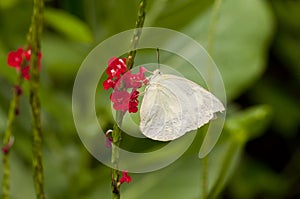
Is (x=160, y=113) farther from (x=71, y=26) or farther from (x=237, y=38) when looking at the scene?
(x=237, y=38)

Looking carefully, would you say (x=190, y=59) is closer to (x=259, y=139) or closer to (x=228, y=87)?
(x=228, y=87)

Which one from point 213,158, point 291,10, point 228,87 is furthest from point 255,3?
point 291,10

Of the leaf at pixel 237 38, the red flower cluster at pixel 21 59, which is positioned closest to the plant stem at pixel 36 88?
the red flower cluster at pixel 21 59

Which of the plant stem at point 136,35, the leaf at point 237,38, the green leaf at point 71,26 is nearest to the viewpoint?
the plant stem at point 136,35

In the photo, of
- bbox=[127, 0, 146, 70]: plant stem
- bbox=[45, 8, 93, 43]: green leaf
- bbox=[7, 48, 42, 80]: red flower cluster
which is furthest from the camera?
bbox=[45, 8, 93, 43]: green leaf

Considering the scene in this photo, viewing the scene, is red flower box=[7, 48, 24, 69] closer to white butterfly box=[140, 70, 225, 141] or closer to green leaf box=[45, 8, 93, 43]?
white butterfly box=[140, 70, 225, 141]

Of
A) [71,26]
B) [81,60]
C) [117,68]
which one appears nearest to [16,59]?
[117,68]

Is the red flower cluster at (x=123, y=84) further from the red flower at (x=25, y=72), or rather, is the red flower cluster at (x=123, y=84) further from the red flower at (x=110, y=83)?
the red flower at (x=25, y=72)

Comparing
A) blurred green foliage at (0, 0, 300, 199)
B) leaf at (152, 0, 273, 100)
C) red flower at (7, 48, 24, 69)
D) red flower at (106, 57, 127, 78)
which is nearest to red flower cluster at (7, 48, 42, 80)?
red flower at (7, 48, 24, 69)
